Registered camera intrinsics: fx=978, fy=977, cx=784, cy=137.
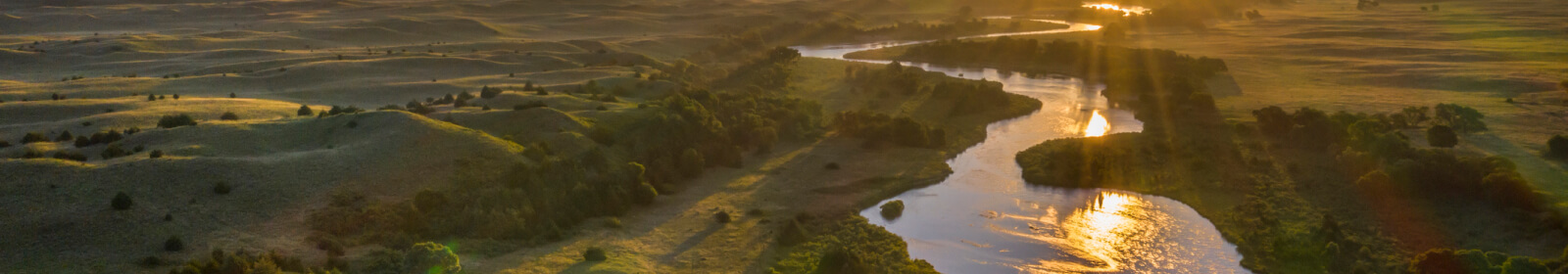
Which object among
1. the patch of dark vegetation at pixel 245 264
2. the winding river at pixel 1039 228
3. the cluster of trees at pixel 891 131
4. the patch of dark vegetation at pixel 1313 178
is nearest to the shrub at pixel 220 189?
the patch of dark vegetation at pixel 245 264

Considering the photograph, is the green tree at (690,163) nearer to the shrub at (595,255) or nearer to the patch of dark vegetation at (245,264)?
the shrub at (595,255)

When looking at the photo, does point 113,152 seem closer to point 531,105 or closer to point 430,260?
point 430,260

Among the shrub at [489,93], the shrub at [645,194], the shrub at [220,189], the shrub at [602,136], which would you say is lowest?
the shrub at [645,194]

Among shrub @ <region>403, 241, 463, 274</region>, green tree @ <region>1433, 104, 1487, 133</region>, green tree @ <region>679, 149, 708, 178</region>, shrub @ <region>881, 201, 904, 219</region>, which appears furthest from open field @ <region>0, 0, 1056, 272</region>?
green tree @ <region>1433, 104, 1487, 133</region>

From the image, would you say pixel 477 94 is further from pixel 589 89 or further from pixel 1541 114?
pixel 1541 114

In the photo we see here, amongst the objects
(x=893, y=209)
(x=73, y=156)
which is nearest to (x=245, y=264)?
(x=73, y=156)

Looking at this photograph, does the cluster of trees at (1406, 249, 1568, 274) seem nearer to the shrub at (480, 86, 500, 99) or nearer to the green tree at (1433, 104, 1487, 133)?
the green tree at (1433, 104, 1487, 133)

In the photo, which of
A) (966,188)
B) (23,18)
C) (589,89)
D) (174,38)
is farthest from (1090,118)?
(23,18)
